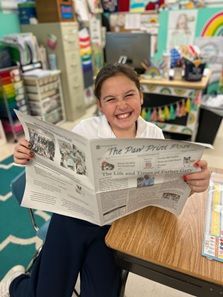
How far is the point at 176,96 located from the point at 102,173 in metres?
1.82

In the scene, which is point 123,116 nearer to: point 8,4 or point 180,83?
point 180,83

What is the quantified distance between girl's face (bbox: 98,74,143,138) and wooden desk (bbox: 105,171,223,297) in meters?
0.36

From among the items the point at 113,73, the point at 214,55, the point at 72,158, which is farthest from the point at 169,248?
the point at 214,55

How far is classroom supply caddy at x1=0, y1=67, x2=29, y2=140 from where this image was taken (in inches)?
96.9

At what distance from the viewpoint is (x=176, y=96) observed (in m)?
2.22

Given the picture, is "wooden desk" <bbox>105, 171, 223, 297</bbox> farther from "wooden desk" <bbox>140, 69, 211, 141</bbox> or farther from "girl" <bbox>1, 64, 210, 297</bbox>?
"wooden desk" <bbox>140, 69, 211, 141</bbox>

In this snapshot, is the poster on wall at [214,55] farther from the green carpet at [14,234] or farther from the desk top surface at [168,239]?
the desk top surface at [168,239]

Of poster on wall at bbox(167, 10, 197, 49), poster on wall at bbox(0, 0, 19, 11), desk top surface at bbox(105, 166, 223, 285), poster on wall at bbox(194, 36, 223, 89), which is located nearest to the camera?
desk top surface at bbox(105, 166, 223, 285)

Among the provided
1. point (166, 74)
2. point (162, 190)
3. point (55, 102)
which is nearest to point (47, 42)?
point (55, 102)

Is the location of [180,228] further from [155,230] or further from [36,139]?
[36,139]

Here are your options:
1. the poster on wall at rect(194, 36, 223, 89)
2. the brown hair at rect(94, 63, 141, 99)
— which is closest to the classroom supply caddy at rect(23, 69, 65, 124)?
the brown hair at rect(94, 63, 141, 99)

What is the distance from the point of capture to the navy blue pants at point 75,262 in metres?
0.81

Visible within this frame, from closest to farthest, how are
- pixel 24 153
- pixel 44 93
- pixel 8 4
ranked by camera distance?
pixel 24 153, pixel 8 4, pixel 44 93

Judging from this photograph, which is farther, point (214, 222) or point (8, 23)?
point (8, 23)
